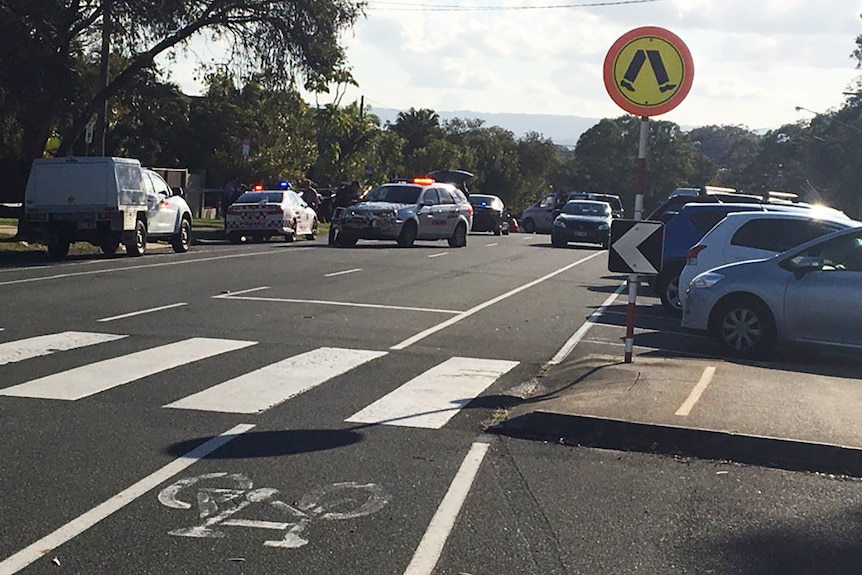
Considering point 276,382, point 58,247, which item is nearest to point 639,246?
point 276,382

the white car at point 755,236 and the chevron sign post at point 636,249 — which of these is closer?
the chevron sign post at point 636,249

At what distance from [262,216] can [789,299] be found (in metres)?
22.5

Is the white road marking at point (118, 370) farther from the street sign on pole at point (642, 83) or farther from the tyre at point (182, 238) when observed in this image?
the tyre at point (182, 238)

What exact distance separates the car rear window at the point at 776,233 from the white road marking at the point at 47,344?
26.2 feet

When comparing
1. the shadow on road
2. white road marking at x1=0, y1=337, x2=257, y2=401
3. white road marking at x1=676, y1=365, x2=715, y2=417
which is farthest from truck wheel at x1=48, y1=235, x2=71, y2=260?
the shadow on road

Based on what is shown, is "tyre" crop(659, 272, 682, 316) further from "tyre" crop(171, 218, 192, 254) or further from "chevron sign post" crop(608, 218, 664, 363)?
"tyre" crop(171, 218, 192, 254)

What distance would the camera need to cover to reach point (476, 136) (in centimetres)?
9625

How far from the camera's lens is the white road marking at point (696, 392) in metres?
8.88

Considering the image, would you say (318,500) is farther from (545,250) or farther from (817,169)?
(817,169)

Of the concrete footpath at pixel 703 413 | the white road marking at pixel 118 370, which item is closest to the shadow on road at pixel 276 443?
the concrete footpath at pixel 703 413

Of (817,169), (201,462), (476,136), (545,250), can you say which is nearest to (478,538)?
(201,462)

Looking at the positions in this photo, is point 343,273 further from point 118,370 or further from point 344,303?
point 118,370

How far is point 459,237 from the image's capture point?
33.8 metres

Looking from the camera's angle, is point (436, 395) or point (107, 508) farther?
point (436, 395)
